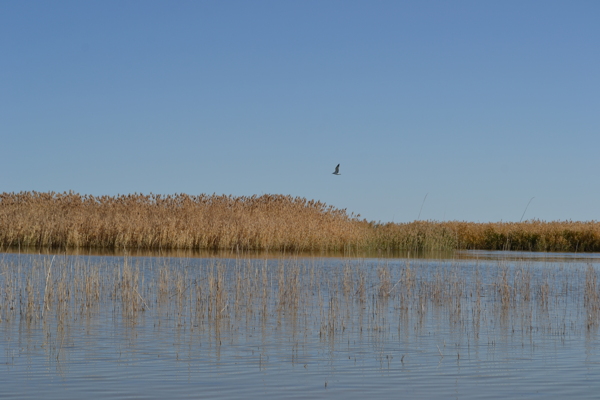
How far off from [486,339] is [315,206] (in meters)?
27.9

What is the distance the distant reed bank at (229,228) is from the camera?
28688 mm

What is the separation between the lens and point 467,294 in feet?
44.8

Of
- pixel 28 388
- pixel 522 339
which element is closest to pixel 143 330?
pixel 28 388

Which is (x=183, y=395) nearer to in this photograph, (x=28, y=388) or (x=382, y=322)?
(x=28, y=388)

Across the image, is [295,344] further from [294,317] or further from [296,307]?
[296,307]

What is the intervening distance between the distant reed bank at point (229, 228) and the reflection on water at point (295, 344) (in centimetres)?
1277

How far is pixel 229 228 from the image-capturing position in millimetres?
28703

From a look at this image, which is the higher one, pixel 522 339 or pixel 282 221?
pixel 282 221

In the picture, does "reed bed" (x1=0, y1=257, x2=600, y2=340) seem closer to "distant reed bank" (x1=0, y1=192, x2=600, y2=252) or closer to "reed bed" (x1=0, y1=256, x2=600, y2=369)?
"reed bed" (x1=0, y1=256, x2=600, y2=369)

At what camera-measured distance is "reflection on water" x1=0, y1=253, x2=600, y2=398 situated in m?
6.28

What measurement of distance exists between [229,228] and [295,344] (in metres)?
20.6

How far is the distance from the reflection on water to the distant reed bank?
12.8 m

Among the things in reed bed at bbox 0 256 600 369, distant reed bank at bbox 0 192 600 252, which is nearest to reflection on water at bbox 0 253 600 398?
reed bed at bbox 0 256 600 369

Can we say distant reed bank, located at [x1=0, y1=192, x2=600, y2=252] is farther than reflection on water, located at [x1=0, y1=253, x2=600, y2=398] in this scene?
Yes
